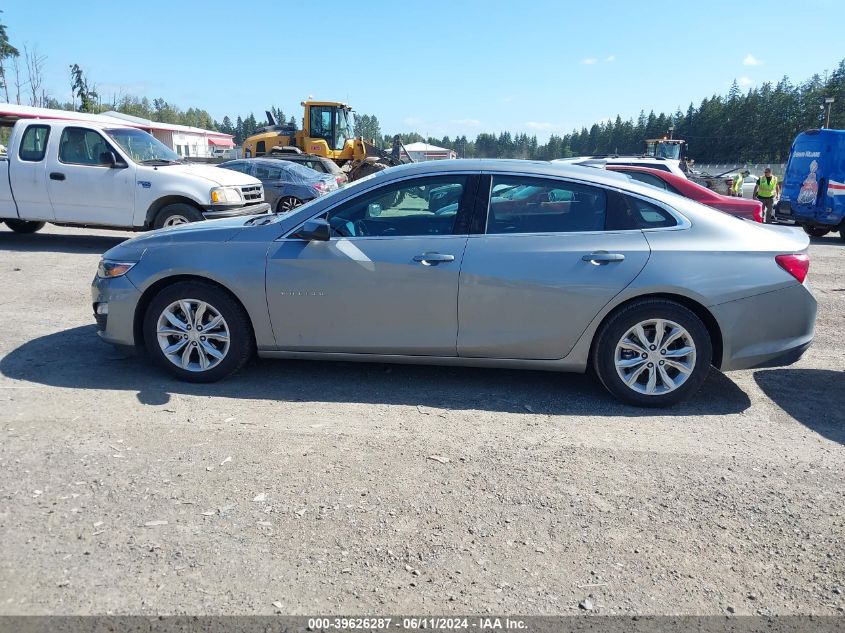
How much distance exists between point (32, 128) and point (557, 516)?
10.8 meters

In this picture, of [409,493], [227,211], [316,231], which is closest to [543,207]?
[316,231]

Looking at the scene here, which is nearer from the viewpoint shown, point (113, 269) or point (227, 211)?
point (113, 269)

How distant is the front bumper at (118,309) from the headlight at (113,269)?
3 cm

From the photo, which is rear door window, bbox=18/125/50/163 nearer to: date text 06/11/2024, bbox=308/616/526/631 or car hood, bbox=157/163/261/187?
car hood, bbox=157/163/261/187

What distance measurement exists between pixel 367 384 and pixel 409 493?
1628 mm

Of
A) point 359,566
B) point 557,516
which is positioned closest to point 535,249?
point 557,516

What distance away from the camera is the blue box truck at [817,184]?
15.8 metres

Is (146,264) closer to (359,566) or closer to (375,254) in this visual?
(375,254)

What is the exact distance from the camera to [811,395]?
4.92 meters

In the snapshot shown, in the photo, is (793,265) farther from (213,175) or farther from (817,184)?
(817,184)

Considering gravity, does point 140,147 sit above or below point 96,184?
above

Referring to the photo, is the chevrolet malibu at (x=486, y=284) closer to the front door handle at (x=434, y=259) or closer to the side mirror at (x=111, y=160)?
the front door handle at (x=434, y=259)

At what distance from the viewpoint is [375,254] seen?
461cm

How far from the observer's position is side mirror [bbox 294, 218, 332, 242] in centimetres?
461
